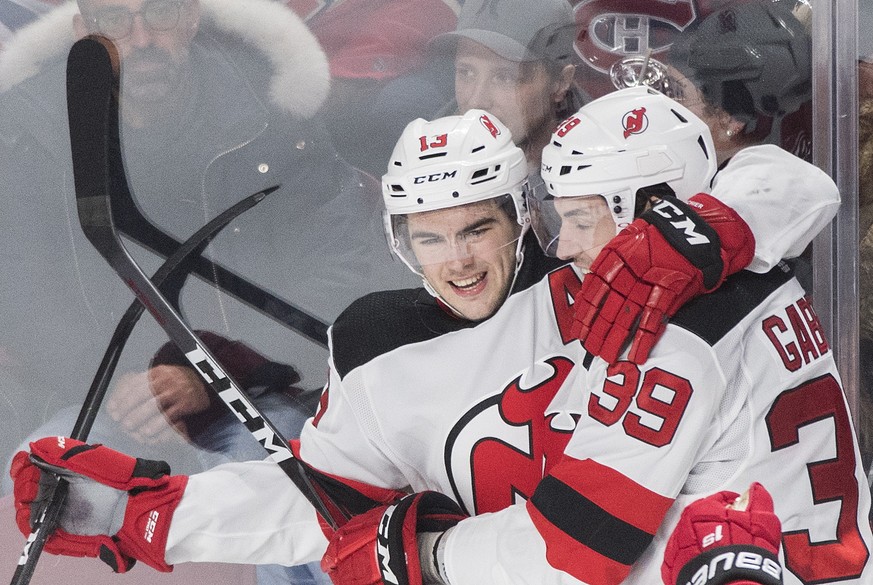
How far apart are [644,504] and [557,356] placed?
349mm

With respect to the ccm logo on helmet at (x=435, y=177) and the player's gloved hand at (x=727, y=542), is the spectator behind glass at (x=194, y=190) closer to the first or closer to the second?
the ccm logo on helmet at (x=435, y=177)

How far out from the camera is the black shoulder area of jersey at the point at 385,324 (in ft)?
5.89

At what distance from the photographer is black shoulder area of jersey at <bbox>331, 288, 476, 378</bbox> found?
179cm

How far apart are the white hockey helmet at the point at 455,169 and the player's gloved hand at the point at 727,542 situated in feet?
1.85

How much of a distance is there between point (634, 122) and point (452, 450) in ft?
2.14

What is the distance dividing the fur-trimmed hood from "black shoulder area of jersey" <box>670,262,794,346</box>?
0.78 metres

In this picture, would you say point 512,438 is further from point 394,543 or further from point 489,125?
point 489,125

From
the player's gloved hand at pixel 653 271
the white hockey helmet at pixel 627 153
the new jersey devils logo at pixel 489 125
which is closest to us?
the player's gloved hand at pixel 653 271

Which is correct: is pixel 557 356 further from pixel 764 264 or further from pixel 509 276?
pixel 764 264

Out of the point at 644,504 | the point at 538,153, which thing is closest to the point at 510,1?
the point at 538,153

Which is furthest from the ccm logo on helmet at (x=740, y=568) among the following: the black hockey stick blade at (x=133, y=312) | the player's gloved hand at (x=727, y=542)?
the black hockey stick blade at (x=133, y=312)

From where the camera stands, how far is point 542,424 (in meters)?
1.72

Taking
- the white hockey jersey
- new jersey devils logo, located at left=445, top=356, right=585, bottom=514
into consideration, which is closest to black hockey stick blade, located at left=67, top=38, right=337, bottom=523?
the white hockey jersey

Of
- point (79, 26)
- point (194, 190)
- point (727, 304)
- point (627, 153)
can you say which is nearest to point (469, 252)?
point (627, 153)
